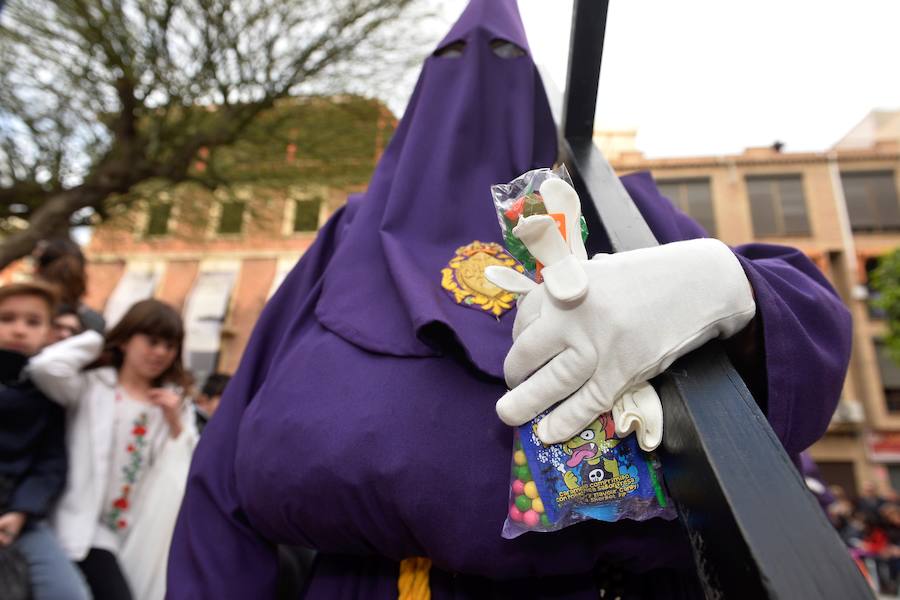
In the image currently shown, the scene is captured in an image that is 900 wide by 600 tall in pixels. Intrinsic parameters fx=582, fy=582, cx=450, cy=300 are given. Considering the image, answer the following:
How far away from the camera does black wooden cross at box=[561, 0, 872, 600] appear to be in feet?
1.22

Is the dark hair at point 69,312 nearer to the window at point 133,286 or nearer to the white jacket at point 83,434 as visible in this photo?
the white jacket at point 83,434

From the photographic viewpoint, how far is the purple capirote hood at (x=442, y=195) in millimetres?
758

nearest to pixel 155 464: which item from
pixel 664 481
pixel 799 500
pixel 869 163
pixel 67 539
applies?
pixel 67 539

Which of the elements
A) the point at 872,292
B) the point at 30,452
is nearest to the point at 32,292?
the point at 30,452

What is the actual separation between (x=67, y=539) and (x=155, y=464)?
0.36 metres

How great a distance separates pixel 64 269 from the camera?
2301 millimetres

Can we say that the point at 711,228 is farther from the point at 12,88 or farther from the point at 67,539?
the point at 67,539

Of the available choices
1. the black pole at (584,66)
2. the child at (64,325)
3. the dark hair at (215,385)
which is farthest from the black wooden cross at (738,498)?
the dark hair at (215,385)

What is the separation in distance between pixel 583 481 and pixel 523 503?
2.5 inches

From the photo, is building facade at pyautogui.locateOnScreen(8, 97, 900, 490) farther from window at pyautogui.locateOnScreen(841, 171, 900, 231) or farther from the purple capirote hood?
the purple capirote hood

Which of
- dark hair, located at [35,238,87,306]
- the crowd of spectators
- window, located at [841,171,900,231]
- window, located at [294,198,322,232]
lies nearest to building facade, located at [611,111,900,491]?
window, located at [841,171,900,231]

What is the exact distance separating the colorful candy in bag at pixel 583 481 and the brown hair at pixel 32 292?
1854 millimetres

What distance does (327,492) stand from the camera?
0.66 meters

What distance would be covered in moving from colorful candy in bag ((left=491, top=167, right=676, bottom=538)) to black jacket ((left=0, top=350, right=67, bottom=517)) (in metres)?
1.53
